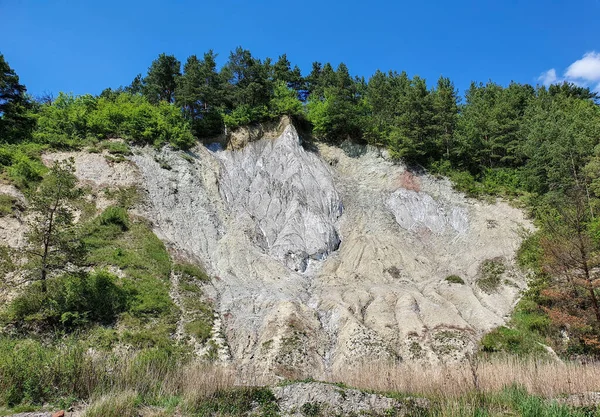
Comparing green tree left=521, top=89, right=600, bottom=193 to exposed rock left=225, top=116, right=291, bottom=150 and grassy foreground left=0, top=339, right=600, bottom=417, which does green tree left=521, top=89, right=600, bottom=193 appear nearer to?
exposed rock left=225, top=116, right=291, bottom=150

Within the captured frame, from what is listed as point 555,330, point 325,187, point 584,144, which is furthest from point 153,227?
point 584,144

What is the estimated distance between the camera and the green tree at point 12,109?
3559 cm

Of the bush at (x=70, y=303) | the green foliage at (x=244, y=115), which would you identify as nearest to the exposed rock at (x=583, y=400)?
the bush at (x=70, y=303)

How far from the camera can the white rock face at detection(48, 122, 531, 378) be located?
21.7 meters

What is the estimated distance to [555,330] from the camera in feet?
72.9

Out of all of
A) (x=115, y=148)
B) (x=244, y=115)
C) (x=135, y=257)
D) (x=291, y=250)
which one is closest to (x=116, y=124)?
(x=115, y=148)

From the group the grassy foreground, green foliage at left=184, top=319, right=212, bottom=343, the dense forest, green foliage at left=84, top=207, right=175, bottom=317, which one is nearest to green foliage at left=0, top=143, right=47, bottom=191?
the dense forest

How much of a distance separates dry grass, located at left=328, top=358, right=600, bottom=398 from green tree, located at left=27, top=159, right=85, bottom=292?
15546 mm

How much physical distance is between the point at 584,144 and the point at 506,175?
7360 mm

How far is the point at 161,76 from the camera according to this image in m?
48.5

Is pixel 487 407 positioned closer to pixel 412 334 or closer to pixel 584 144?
pixel 412 334

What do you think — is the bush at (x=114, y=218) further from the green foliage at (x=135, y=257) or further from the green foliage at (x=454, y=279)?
the green foliage at (x=454, y=279)

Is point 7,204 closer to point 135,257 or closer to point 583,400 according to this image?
point 135,257

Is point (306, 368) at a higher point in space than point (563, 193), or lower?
lower
